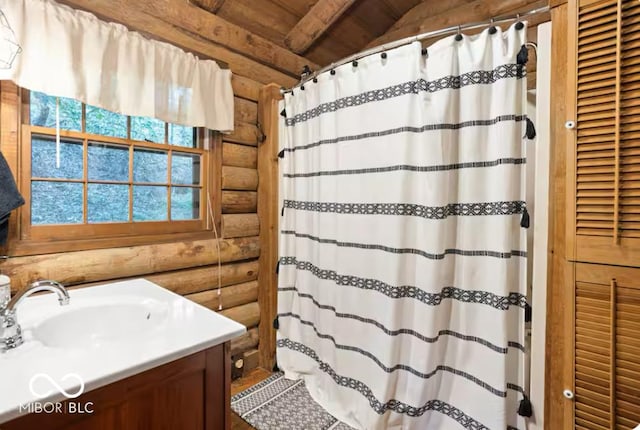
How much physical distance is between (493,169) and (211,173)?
168cm

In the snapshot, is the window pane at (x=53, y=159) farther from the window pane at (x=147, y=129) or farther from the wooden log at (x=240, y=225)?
the wooden log at (x=240, y=225)

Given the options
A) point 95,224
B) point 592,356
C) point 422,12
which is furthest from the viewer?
point 422,12

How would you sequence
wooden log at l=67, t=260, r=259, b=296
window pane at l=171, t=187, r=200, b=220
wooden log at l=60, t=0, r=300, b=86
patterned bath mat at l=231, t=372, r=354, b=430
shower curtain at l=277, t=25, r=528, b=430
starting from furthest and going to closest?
window pane at l=171, t=187, r=200, b=220 < wooden log at l=67, t=260, r=259, b=296 < patterned bath mat at l=231, t=372, r=354, b=430 < wooden log at l=60, t=0, r=300, b=86 < shower curtain at l=277, t=25, r=528, b=430

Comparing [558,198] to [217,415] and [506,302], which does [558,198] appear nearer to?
[506,302]

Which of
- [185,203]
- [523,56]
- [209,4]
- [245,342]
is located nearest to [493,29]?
[523,56]

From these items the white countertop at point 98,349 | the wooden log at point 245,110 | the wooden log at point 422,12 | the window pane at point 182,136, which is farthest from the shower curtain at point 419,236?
the wooden log at point 422,12

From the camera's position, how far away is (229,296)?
7.09 ft

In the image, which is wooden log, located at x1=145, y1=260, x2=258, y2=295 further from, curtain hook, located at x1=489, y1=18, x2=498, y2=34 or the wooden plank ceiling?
curtain hook, located at x1=489, y1=18, x2=498, y2=34

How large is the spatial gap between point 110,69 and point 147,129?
0.36 m

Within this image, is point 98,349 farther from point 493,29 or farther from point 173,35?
point 493,29

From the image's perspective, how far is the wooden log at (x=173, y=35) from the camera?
1.57m

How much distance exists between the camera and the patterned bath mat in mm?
1714

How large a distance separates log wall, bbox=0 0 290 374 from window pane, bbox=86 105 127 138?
0.29 meters

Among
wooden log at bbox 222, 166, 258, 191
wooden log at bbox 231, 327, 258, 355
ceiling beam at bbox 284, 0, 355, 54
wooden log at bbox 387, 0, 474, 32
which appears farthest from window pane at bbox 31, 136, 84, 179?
wooden log at bbox 387, 0, 474, 32
